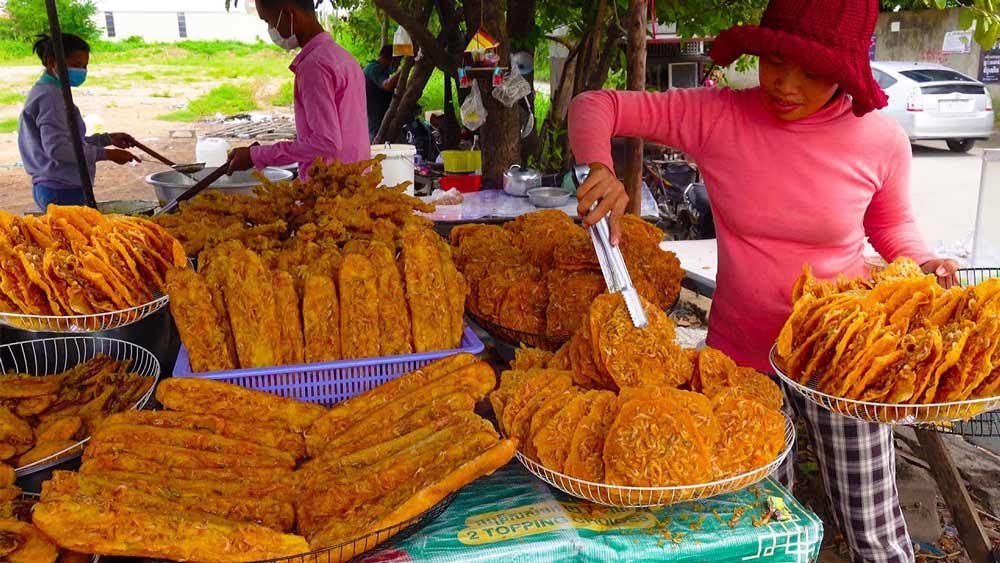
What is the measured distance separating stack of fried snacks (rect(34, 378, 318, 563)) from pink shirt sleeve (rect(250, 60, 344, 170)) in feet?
8.30

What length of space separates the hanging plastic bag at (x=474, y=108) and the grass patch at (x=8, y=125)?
18.0 meters

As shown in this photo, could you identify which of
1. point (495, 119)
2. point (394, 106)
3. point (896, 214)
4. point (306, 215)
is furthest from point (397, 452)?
point (394, 106)

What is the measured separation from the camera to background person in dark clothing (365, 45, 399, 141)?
911cm

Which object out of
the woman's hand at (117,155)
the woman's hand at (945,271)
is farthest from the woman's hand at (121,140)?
the woman's hand at (945,271)

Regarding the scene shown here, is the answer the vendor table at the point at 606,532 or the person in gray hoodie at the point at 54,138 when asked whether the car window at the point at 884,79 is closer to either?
the person in gray hoodie at the point at 54,138

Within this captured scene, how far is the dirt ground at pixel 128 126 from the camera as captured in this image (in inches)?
508

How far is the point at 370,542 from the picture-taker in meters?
1.34

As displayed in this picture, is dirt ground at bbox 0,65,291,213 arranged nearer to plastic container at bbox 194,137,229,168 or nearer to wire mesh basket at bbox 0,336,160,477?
plastic container at bbox 194,137,229,168

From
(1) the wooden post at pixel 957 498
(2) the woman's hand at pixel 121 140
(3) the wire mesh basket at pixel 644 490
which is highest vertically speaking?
(2) the woman's hand at pixel 121 140

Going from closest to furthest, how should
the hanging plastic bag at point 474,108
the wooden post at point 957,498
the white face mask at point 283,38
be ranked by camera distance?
the wooden post at point 957,498
the white face mask at point 283,38
the hanging plastic bag at point 474,108

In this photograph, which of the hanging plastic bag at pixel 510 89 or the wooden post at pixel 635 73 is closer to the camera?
the wooden post at pixel 635 73

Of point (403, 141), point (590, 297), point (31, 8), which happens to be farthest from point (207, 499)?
point (31, 8)

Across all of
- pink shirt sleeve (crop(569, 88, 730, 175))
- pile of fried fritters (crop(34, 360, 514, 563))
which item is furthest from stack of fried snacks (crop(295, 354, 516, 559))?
pink shirt sleeve (crop(569, 88, 730, 175))

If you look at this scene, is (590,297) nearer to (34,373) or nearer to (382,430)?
(382,430)
